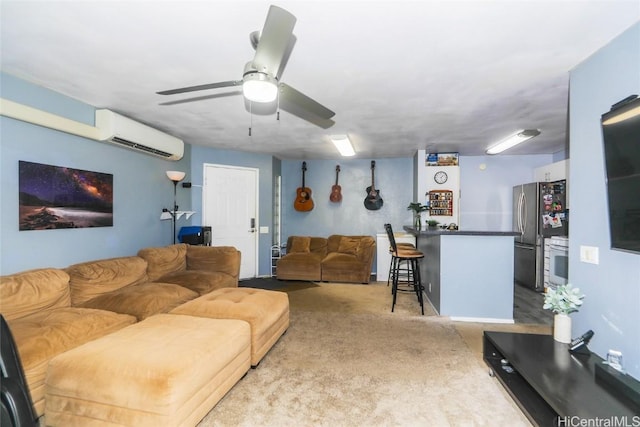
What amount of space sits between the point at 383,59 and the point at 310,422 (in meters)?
2.44

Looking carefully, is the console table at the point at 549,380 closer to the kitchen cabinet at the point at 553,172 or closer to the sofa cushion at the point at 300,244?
the kitchen cabinet at the point at 553,172

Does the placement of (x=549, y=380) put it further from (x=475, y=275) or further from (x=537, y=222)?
(x=537, y=222)

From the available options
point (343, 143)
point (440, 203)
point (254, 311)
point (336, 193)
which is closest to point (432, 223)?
point (440, 203)

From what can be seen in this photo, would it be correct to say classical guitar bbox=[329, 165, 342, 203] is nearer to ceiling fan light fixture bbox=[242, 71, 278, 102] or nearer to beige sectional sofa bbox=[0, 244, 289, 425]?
beige sectional sofa bbox=[0, 244, 289, 425]

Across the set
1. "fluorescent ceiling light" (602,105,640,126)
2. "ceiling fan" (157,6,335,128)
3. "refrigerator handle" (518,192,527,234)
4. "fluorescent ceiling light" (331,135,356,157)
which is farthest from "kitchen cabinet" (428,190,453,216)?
"ceiling fan" (157,6,335,128)

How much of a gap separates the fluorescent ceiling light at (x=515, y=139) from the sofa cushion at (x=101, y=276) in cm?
503

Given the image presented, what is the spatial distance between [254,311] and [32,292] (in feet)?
5.51

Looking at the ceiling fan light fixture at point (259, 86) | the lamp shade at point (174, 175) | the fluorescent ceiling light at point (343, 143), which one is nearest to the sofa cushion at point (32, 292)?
the lamp shade at point (174, 175)

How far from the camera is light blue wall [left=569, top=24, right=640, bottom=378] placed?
172cm


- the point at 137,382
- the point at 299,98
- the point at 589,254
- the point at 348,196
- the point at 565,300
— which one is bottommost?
the point at 137,382

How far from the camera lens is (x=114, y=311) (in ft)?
8.41

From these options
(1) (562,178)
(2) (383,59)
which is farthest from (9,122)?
(1) (562,178)

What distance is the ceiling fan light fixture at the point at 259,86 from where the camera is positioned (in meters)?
1.66

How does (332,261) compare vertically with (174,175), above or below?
below
